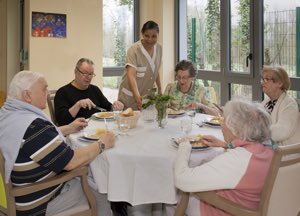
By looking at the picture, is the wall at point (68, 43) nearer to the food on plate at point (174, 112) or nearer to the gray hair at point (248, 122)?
the food on plate at point (174, 112)

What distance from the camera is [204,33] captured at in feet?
15.9

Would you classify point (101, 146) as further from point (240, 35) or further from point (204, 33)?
point (204, 33)

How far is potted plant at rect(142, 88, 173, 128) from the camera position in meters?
2.37

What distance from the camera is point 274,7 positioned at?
3.81 meters

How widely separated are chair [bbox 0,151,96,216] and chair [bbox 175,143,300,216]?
24.5 inches

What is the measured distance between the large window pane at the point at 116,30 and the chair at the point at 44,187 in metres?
3.46

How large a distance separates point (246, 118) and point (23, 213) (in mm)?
1147

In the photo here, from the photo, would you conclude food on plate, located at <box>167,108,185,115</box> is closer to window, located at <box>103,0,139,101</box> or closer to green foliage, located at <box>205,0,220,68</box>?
green foliage, located at <box>205,0,220,68</box>

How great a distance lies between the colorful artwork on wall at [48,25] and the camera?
4070 millimetres

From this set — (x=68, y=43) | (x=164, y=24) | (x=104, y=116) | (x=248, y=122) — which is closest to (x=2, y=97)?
(x=68, y=43)

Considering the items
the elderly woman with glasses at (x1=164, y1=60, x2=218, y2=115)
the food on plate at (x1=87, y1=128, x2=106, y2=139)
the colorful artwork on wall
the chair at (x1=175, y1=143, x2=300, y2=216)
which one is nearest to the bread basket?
the food on plate at (x1=87, y1=128, x2=106, y2=139)

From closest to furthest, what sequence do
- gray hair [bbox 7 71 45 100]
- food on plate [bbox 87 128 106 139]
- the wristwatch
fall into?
1. gray hair [bbox 7 71 45 100]
2. the wristwatch
3. food on plate [bbox 87 128 106 139]

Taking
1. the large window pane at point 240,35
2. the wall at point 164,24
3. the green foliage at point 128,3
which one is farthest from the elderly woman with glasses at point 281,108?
the green foliage at point 128,3

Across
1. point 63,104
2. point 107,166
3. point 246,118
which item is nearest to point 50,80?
point 63,104
